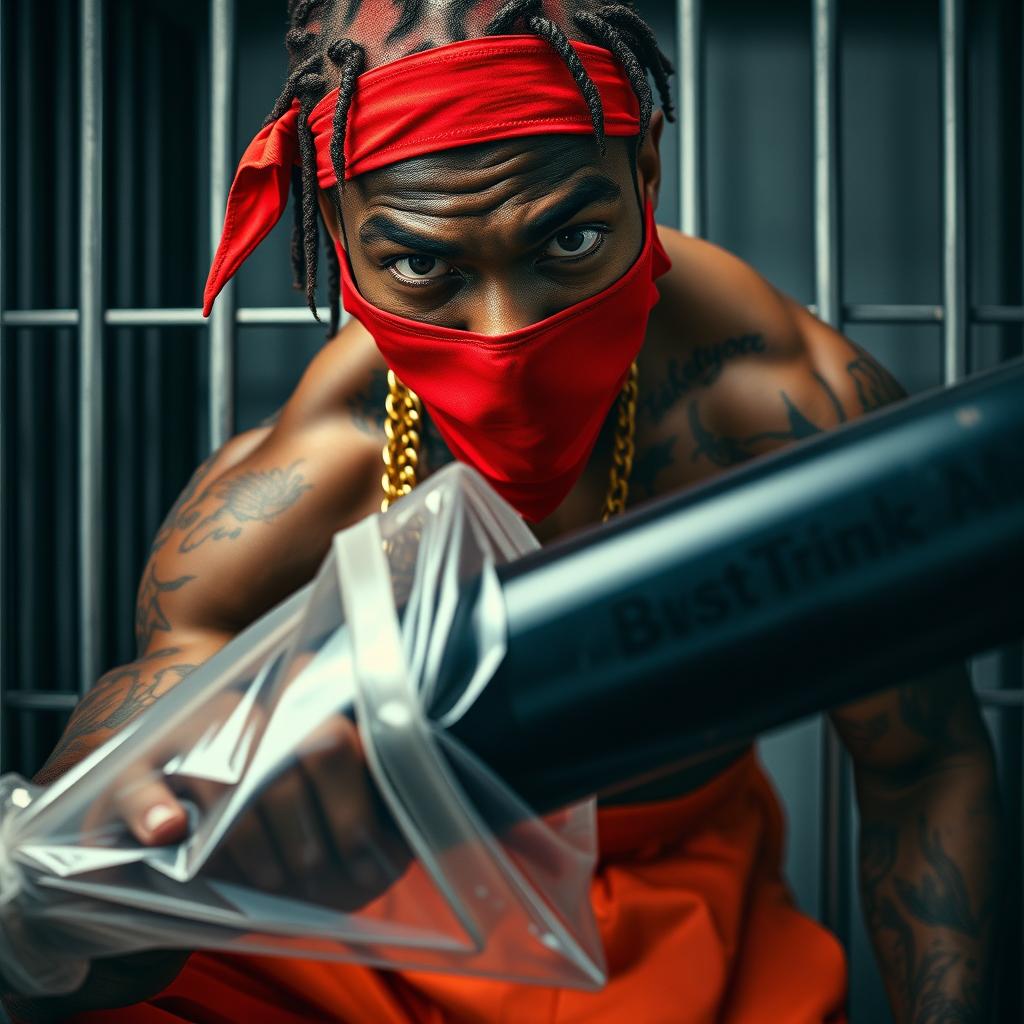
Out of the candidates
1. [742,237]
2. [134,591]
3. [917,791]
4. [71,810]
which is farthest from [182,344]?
[71,810]

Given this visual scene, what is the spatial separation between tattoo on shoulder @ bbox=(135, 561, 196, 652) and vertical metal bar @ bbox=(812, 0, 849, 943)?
1.08 meters

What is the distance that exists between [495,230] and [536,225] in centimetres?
3

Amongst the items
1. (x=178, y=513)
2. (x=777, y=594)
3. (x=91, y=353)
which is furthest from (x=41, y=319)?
(x=777, y=594)

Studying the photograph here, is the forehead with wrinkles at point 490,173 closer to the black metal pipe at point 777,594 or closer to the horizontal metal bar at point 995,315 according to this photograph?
the black metal pipe at point 777,594

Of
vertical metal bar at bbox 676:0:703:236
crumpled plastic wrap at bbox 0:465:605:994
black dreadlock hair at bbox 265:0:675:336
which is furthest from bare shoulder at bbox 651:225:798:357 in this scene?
crumpled plastic wrap at bbox 0:465:605:994

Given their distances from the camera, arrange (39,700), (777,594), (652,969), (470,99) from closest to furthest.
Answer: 1. (777,594)
2. (470,99)
3. (652,969)
4. (39,700)

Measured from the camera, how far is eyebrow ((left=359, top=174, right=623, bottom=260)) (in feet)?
2.79

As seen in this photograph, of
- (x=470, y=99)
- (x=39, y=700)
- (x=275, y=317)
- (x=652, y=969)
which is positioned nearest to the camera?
(x=470, y=99)

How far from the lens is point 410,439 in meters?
1.12

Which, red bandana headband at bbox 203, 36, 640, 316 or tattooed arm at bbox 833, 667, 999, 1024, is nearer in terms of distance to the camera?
red bandana headband at bbox 203, 36, 640, 316

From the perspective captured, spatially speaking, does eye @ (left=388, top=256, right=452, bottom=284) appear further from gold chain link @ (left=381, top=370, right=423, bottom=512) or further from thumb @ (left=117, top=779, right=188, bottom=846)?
thumb @ (left=117, top=779, right=188, bottom=846)

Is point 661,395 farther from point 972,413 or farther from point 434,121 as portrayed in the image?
point 972,413

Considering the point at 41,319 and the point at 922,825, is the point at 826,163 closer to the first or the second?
the point at 922,825

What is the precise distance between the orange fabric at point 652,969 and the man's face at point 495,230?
56cm
